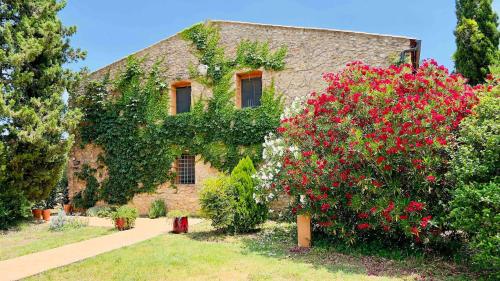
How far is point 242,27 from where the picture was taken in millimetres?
13031

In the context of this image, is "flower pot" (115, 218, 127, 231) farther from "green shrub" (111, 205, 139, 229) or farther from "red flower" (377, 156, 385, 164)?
"red flower" (377, 156, 385, 164)

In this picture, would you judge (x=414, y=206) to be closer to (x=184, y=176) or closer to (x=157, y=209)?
(x=184, y=176)

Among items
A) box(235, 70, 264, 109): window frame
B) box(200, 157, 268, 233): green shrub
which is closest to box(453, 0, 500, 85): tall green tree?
box(235, 70, 264, 109): window frame

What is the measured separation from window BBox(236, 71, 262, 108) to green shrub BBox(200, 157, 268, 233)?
12.7 ft

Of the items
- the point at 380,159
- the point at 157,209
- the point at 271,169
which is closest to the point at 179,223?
the point at 271,169

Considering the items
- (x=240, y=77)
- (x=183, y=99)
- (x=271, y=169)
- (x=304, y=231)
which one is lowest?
(x=304, y=231)

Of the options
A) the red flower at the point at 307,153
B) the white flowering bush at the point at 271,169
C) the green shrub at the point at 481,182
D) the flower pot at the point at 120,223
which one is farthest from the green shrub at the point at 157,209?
the green shrub at the point at 481,182

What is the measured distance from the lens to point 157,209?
43.5ft

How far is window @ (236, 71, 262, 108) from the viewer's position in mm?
12867

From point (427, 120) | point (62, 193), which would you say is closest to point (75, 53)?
point (62, 193)

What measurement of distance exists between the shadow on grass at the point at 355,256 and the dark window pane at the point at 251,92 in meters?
5.19

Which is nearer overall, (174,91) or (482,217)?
(482,217)

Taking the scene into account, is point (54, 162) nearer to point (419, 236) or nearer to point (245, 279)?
point (245, 279)

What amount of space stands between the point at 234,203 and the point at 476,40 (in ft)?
42.6
